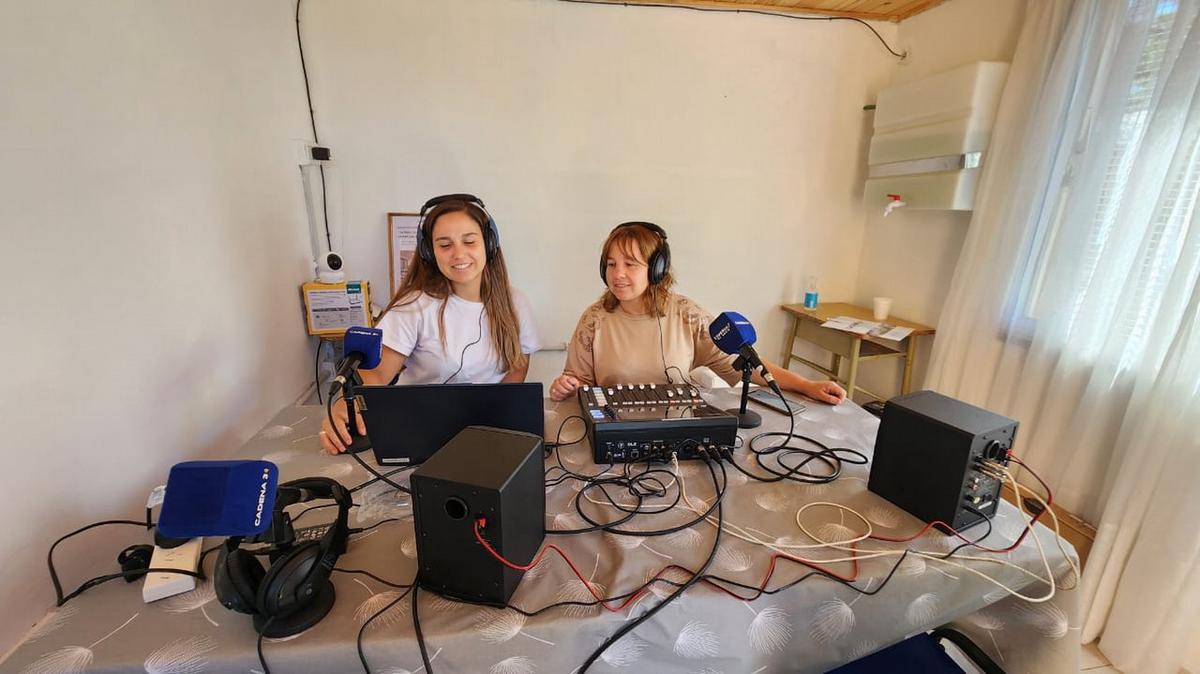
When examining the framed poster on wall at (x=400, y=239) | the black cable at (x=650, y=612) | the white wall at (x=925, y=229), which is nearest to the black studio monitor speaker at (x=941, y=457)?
the black cable at (x=650, y=612)

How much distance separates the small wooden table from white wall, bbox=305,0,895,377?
0.22m

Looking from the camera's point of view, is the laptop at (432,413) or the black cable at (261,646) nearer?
the black cable at (261,646)

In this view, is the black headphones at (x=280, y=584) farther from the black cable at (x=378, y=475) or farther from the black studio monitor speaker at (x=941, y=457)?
the black studio monitor speaker at (x=941, y=457)

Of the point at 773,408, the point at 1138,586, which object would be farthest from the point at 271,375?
the point at 1138,586

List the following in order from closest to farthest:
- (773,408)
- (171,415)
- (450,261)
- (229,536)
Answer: (229,536), (171,415), (773,408), (450,261)

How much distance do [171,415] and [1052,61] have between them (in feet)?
10.3

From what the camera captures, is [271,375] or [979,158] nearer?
[271,375]

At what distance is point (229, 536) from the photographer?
61 cm

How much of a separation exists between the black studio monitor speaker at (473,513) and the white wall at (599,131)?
1.97 metres

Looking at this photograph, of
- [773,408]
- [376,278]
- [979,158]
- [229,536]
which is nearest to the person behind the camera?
[229,536]

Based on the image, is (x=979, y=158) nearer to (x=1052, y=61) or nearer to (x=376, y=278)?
(x=1052, y=61)

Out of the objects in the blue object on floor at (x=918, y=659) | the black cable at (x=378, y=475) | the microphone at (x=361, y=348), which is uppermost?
the microphone at (x=361, y=348)

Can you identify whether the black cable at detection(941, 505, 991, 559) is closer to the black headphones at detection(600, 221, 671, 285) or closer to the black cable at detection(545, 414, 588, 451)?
the black cable at detection(545, 414, 588, 451)

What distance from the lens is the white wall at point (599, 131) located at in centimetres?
223
